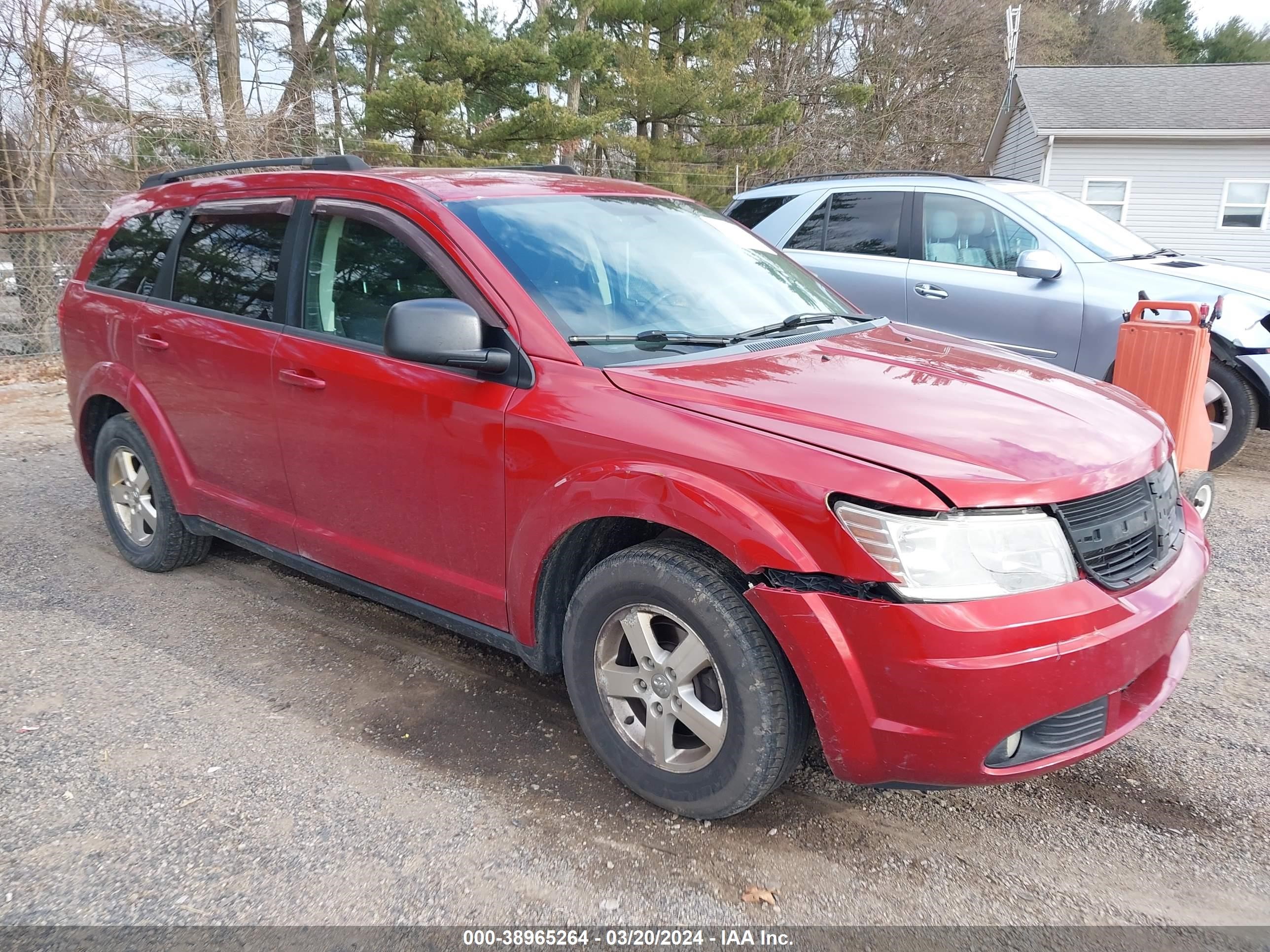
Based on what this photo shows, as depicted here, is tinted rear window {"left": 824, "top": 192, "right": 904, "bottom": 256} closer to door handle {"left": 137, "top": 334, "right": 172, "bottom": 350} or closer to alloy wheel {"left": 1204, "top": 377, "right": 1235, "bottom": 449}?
alloy wheel {"left": 1204, "top": 377, "right": 1235, "bottom": 449}

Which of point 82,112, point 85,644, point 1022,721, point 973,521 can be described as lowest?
point 85,644

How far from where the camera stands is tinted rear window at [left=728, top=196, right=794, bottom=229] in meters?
7.68

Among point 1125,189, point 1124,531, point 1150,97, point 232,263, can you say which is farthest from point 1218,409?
point 1150,97

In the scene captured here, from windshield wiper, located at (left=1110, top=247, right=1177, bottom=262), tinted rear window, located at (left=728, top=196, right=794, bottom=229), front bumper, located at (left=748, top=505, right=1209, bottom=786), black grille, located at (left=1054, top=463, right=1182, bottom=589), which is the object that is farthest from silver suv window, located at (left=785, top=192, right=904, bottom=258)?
front bumper, located at (left=748, top=505, right=1209, bottom=786)

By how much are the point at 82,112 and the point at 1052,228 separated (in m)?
11.5

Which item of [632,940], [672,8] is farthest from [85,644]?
[672,8]

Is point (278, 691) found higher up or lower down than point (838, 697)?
lower down

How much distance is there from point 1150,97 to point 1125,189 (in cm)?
224

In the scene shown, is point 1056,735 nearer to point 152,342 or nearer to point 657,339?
point 657,339

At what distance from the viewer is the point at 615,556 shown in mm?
2682

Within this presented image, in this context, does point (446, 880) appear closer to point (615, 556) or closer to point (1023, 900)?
point (615, 556)

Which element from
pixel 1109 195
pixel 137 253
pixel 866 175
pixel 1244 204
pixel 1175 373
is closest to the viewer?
pixel 137 253

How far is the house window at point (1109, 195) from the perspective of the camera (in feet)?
68.3

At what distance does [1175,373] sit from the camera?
492cm
